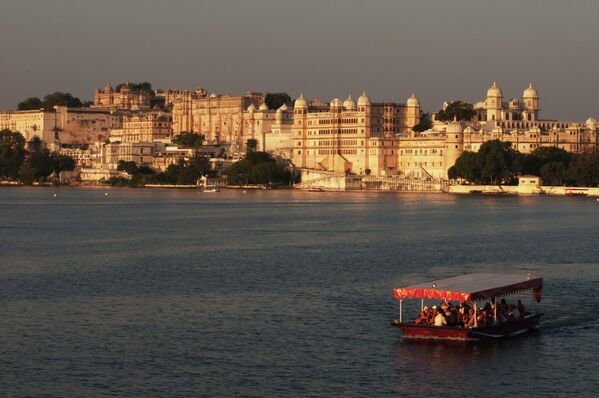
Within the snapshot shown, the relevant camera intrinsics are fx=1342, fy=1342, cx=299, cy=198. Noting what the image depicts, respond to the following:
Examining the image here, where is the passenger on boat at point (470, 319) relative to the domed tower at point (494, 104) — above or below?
below

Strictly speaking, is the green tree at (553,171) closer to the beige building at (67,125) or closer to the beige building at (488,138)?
the beige building at (488,138)

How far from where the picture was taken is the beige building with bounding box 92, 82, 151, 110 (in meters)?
184

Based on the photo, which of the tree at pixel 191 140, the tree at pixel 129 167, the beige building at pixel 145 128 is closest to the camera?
the tree at pixel 129 167

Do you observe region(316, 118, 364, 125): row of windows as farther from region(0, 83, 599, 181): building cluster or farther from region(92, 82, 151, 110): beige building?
region(92, 82, 151, 110): beige building

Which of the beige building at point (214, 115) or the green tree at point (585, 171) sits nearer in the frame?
the green tree at point (585, 171)

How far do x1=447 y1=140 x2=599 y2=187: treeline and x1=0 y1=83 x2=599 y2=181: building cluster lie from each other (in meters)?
7.04

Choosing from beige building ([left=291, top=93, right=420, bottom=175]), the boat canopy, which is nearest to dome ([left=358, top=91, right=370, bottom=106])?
beige building ([left=291, top=93, right=420, bottom=175])

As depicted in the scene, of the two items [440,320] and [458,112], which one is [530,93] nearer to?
[458,112]

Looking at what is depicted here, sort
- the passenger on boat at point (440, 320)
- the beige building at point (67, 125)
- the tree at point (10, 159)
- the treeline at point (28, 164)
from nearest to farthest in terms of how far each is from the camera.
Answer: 1. the passenger on boat at point (440, 320)
2. the treeline at point (28, 164)
3. the tree at point (10, 159)
4. the beige building at point (67, 125)

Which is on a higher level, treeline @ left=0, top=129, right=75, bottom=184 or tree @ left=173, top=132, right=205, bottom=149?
tree @ left=173, top=132, right=205, bottom=149

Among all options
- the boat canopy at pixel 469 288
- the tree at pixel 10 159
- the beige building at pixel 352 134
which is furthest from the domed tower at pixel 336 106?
the boat canopy at pixel 469 288

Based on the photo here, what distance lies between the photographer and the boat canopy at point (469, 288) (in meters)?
26.7

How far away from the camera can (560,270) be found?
1553 inches

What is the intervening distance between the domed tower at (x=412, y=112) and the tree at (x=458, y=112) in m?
3.26
